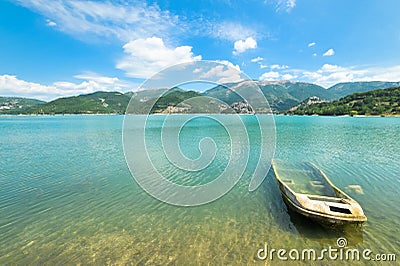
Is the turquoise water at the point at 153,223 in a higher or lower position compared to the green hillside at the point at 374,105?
lower

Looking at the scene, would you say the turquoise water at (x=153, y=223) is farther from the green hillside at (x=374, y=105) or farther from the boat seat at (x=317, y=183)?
the green hillside at (x=374, y=105)

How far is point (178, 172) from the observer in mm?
21688

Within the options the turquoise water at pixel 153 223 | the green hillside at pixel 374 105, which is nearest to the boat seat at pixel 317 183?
the turquoise water at pixel 153 223

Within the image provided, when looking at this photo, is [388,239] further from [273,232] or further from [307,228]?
[273,232]

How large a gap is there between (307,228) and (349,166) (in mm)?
16468

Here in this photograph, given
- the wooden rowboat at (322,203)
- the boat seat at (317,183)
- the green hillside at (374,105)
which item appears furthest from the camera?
the green hillside at (374,105)

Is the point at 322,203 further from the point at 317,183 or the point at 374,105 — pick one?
the point at 374,105

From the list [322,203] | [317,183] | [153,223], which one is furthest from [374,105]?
[153,223]

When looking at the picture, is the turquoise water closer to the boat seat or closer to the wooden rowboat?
the wooden rowboat

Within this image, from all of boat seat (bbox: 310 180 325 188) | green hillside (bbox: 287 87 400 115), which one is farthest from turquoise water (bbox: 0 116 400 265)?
green hillside (bbox: 287 87 400 115)

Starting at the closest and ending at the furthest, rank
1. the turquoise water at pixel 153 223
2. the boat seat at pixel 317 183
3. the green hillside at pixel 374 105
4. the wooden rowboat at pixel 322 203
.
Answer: the turquoise water at pixel 153 223, the wooden rowboat at pixel 322 203, the boat seat at pixel 317 183, the green hillside at pixel 374 105

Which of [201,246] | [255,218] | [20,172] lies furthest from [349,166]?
[20,172]

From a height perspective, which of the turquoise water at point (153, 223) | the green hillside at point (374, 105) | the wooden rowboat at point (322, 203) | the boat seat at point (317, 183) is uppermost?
the green hillside at point (374, 105)

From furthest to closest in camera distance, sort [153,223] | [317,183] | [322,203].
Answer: [317,183]
[153,223]
[322,203]
